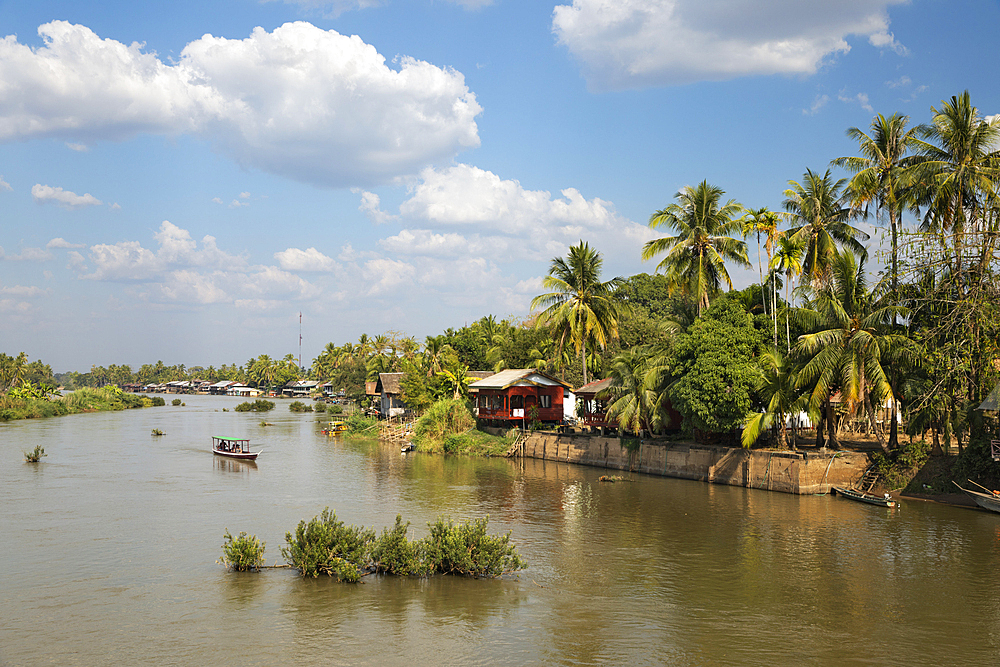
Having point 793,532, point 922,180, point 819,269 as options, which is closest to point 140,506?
point 793,532

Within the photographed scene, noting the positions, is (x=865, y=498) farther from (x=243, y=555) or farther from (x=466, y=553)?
(x=243, y=555)

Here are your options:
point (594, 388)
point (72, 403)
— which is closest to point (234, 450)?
point (594, 388)

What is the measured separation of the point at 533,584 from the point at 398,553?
382 cm

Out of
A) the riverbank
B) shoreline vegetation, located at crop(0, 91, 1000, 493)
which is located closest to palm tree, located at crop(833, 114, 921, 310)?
shoreline vegetation, located at crop(0, 91, 1000, 493)

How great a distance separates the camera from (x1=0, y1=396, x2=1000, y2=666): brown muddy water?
15.6m

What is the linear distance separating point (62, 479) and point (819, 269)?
136 feet

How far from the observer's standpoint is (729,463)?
3616 centimetres

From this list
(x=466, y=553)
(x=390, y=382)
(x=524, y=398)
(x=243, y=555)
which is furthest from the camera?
(x=390, y=382)

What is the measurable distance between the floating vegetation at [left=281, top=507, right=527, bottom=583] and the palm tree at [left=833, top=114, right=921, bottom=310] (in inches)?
932

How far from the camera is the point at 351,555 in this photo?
65.0ft

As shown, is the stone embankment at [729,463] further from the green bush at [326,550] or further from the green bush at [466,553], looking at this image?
the green bush at [326,550]

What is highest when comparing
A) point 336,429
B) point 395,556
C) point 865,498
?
point 865,498

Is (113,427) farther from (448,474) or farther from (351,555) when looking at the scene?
(351,555)

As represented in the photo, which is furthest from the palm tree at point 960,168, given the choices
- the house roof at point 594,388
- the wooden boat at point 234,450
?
the wooden boat at point 234,450
